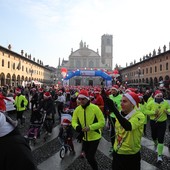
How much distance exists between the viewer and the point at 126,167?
3445mm

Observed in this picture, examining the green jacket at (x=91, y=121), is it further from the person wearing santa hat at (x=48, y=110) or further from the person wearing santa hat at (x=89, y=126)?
the person wearing santa hat at (x=48, y=110)

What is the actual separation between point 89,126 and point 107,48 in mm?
133475

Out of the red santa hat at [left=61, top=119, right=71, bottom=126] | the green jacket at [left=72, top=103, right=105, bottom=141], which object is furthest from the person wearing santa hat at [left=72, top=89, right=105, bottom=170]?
the red santa hat at [left=61, top=119, right=71, bottom=126]

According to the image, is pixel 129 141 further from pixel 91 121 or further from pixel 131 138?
pixel 91 121

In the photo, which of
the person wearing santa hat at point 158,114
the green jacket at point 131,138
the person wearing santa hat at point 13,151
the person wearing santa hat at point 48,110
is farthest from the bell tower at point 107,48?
the person wearing santa hat at point 13,151

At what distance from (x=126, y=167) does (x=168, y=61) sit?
146ft

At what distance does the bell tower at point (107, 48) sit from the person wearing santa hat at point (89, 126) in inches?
5000

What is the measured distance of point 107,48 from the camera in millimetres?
135625

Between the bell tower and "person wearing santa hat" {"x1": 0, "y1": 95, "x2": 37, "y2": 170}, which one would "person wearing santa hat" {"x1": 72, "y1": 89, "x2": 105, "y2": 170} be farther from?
the bell tower

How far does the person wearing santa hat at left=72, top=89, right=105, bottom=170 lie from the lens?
464 cm

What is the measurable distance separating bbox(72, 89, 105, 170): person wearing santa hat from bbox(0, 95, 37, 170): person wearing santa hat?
9.66 feet

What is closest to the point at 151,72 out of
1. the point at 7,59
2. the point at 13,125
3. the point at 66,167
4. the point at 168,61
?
the point at 168,61

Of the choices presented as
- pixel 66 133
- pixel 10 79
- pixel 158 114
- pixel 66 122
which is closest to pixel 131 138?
pixel 158 114

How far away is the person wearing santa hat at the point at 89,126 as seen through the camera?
4.64 meters
